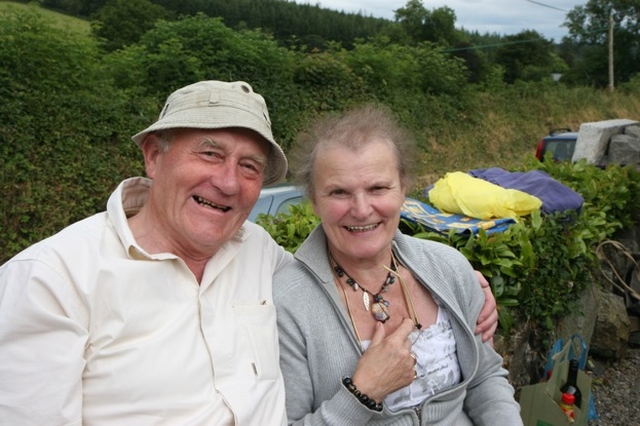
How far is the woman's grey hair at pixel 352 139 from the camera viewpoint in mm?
2184

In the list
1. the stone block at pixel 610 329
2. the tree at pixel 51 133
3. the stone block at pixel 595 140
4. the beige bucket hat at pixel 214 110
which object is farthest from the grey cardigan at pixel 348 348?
the stone block at pixel 595 140

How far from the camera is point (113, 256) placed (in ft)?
5.79

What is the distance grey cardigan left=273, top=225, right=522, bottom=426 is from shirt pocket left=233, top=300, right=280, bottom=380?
0.09m

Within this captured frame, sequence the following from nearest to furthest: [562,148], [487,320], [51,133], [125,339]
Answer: [125,339] → [487,320] → [51,133] → [562,148]

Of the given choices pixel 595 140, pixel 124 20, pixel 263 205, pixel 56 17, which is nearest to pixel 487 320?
pixel 263 205

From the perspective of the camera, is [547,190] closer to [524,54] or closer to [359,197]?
[359,197]

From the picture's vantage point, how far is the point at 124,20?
13359mm

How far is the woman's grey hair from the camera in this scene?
7.16ft

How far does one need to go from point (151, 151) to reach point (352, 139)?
758mm

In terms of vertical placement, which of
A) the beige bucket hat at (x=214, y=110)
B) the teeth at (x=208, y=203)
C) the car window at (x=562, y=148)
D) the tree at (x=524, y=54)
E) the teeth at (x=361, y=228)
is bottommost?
the car window at (x=562, y=148)

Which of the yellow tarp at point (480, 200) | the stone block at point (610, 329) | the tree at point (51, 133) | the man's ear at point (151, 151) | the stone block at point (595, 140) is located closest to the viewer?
the man's ear at point (151, 151)

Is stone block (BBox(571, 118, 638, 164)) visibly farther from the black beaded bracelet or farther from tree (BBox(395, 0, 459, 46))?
tree (BBox(395, 0, 459, 46))

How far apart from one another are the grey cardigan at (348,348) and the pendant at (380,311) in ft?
0.50

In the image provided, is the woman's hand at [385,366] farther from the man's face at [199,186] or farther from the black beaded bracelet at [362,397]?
the man's face at [199,186]
